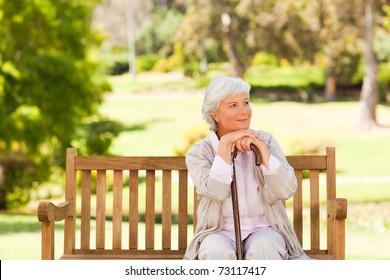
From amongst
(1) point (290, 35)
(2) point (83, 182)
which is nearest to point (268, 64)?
(1) point (290, 35)

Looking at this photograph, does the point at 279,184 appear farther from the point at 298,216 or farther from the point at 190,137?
the point at 190,137

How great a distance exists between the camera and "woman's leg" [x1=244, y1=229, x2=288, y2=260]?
137 inches

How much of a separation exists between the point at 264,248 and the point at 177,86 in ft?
125

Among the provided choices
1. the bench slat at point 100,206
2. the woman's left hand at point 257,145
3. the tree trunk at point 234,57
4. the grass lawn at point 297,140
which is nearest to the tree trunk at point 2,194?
the grass lawn at point 297,140

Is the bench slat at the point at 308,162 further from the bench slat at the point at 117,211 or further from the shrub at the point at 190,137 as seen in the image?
the shrub at the point at 190,137

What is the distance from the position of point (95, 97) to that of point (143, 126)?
15.8 m

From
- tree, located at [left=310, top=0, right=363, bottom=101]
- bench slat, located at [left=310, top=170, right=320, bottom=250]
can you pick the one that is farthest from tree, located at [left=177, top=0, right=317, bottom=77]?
bench slat, located at [left=310, top=170, right=320, bottom=250]

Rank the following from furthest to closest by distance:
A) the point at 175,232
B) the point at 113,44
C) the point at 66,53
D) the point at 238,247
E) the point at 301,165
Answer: the point at 113,44 < the point at 66,53 < the point at 175,232 < the point at 301,165 < the point at 238,247

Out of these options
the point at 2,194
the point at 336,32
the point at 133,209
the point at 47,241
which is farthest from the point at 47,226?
the point at 336,32

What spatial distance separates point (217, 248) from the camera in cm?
348

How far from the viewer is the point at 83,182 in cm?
441

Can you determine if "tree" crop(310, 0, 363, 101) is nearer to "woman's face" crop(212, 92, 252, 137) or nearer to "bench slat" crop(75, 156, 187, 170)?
"bench slat" crop(75, 156, 187, 170)

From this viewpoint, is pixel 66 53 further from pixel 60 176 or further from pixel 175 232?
pixel 175 232

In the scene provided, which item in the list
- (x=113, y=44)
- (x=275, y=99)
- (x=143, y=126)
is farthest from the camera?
(x=113, y=44)
